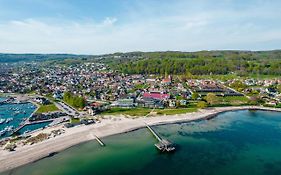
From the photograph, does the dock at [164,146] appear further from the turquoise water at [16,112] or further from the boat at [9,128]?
→ the turquoise water at [16,112]

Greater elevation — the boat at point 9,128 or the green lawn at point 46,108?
the green lawn at point 46,108

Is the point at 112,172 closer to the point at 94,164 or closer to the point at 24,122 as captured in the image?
the point at 94,164

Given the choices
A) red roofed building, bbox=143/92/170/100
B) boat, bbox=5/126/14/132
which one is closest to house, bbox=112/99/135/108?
red roofed building, bbox=143/92/170/100

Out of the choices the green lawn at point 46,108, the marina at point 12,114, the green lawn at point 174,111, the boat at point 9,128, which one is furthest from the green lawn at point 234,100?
the boat at point 9,128

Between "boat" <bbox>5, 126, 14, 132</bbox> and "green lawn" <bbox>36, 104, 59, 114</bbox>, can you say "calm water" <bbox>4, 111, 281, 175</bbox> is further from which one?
"green lawn" <bbox>36, 104, 59, 114</bbox>

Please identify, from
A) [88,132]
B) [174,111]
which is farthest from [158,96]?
[88,132]

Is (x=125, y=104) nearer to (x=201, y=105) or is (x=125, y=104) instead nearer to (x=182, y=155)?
(x=201, y=105)
